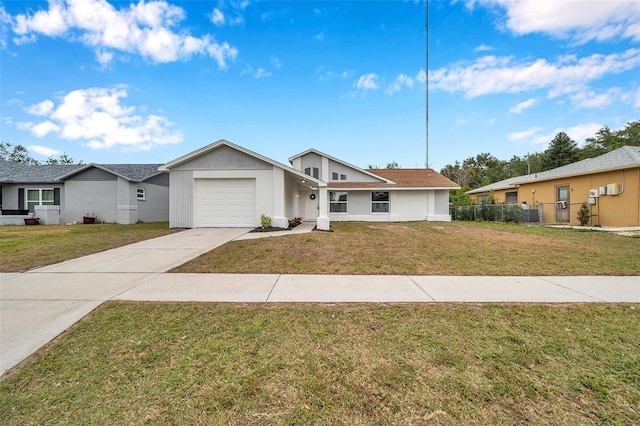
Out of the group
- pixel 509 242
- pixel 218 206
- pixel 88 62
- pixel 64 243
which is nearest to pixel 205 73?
pixel 88 62

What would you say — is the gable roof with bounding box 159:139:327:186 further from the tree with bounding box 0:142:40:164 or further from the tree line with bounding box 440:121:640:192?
the tree with bounding box 0:142:40:164

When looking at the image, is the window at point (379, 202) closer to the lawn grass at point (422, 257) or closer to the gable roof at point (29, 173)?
the lawn grass at point (422, 257)

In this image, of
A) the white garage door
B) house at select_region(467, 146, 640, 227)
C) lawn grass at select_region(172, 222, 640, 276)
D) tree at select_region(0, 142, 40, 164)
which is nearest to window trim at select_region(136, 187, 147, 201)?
the white garage door

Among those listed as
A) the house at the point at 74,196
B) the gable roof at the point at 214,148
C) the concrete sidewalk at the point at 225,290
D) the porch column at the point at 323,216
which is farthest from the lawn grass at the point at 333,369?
the house at the point at 74,196

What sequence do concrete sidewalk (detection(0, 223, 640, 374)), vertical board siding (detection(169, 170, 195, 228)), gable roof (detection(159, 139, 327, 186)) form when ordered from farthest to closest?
vertical board siding (detection(169, 170, 195, 228)), gable roof (detection(159, 139, 327, 186)), concrete sidewalk (detection(0, 223, 640, 374))

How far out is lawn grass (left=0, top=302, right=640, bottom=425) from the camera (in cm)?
200

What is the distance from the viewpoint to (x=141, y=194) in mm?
19312

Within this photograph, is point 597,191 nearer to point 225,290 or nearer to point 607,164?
point 607,164

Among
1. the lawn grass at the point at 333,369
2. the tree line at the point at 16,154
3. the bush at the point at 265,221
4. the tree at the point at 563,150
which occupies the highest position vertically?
the tree line at the point at 16,154

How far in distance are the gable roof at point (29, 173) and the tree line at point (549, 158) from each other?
37.3m

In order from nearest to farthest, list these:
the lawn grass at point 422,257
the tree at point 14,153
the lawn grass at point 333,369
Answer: the lawn grass at point 333,369, the lawn grass at point 422,257, the tree at point 14,153

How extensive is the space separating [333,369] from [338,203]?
1839 centimetres

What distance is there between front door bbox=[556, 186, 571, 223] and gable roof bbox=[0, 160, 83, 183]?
33.3 metres

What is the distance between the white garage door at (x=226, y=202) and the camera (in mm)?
13367
